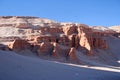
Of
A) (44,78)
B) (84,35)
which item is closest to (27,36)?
(84,35)

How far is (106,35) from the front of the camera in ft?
336

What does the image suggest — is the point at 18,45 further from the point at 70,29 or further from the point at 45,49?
the point at 70,29

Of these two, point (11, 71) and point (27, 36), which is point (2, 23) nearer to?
point (27, 36)

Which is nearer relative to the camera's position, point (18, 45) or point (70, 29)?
point (18, 45)

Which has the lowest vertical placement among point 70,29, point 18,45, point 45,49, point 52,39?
point 45,49

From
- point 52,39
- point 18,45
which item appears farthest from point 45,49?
point 52,39

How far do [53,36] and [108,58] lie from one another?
15217mm

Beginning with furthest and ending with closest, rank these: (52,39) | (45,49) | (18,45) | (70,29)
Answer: (70,29) < (52,39) < (45,49) < (18,45)

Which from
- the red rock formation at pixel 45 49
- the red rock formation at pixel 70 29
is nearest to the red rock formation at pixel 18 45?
the red rock formation at pixel 45 49

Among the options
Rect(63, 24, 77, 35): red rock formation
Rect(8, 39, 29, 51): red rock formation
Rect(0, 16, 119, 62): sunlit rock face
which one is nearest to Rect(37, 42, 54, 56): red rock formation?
Rect(0, 16, 119, 62): sunlit rock face

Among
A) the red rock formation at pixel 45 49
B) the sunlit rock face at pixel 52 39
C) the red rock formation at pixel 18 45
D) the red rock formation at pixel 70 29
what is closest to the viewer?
the red rock formation at pixel 18 45

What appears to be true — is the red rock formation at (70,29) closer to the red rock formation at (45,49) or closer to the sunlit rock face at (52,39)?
the sunlit rock face at (52,39)

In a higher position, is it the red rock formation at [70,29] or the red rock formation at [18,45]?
the red rock formation at [70,29]

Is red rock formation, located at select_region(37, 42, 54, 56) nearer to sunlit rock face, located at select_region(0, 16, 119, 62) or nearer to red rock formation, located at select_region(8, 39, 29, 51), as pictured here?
sunlit rock face, located at select_region(0, 16, 119, 62)
